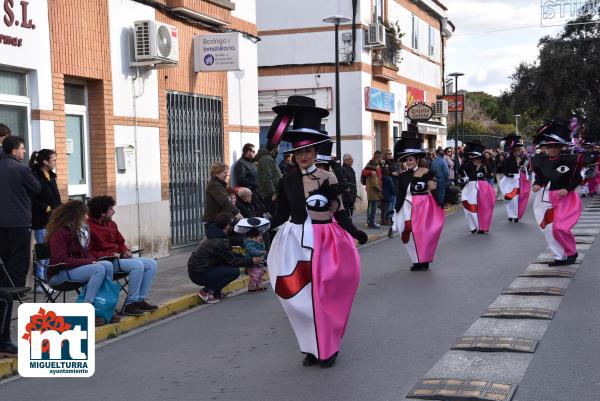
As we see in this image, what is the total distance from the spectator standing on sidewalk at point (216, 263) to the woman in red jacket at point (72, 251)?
1.56 metres

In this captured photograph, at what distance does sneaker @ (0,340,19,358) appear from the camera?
6973mm

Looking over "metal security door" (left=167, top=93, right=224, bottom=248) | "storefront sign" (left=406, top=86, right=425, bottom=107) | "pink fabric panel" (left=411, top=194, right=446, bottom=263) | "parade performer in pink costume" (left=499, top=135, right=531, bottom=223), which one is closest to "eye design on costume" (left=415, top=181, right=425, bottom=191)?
"pink fabric panel" (left=411, top=194, right=446, bottom=263)

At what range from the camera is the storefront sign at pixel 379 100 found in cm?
2436

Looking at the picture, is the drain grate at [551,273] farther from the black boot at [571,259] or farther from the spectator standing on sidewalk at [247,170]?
the spectator standing on sidewalk at [247,170]

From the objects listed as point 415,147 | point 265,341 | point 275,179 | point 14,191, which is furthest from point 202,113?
point 265,341

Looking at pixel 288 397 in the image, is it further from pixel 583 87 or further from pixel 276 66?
pixel 583 87

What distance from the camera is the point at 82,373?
6.46m

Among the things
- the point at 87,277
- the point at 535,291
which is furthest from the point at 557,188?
the point at 87,277

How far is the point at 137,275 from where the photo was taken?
869 centimetres

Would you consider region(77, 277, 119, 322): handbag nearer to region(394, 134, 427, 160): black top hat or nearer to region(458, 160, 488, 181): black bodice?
region(394, 134, 427, 160): black top hat

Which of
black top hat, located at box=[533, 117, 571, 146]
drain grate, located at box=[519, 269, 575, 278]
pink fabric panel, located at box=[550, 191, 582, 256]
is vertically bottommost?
drain grate, located at box=[519, 269, 575, 278]

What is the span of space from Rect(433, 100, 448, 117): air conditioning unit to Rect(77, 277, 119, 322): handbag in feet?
83.8

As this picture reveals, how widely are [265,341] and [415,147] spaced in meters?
4.84

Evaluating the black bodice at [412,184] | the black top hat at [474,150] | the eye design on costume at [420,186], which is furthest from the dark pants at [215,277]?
the black top hat at [474,150]
